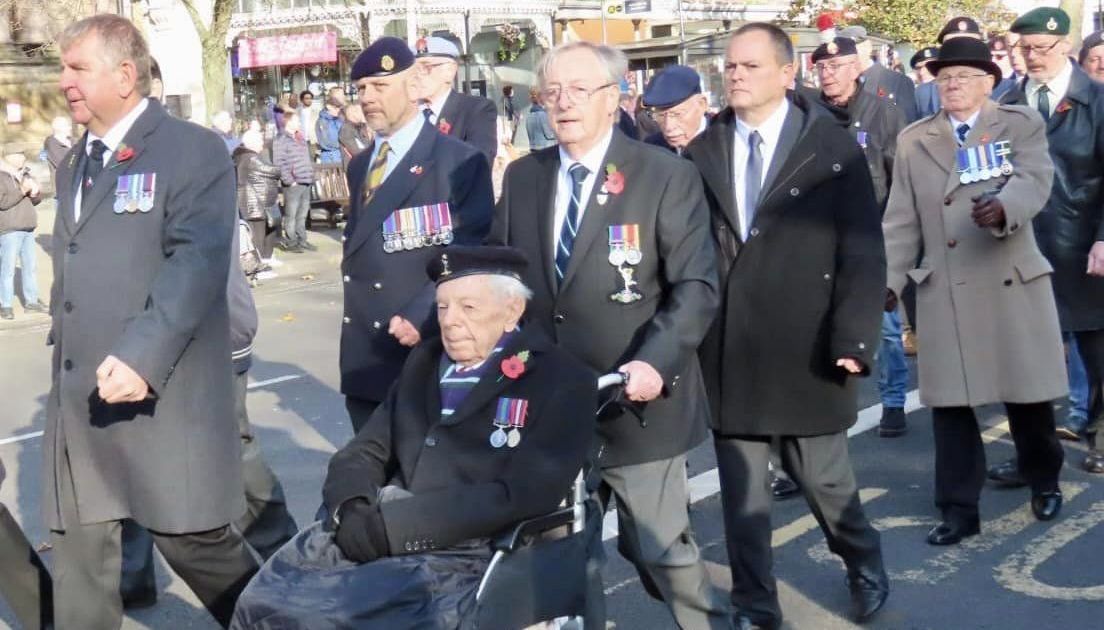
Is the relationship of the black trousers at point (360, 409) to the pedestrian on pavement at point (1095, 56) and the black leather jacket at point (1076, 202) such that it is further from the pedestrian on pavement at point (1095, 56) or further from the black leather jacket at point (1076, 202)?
the pedestrian on pavement at point (1095, 56)

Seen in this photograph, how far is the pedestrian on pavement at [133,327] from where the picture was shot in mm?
4410

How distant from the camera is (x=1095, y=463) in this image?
7.19 m

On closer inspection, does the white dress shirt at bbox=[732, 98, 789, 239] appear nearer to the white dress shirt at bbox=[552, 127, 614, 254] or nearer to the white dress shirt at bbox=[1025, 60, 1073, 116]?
the white dress shirt at bbox=[552, 127, 614, 254]

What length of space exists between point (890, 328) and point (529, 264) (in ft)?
13.7

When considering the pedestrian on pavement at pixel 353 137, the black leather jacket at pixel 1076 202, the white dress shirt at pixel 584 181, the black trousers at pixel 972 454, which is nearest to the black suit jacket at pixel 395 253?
the white dress shirt at pixel 584 181

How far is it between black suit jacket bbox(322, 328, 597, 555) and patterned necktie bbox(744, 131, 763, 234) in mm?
1199

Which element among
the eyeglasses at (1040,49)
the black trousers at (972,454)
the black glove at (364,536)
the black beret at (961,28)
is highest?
the black beret at (961,28)

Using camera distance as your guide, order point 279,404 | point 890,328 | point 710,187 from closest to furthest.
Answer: point 710,187 → point 890,328 → point 279,404

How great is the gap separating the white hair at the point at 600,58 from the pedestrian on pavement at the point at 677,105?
2917 mm

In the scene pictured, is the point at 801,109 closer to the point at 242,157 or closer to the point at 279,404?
the point at 279,404

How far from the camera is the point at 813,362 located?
5137 millimetres

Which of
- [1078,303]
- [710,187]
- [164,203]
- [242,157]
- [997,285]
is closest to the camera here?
[164,203]

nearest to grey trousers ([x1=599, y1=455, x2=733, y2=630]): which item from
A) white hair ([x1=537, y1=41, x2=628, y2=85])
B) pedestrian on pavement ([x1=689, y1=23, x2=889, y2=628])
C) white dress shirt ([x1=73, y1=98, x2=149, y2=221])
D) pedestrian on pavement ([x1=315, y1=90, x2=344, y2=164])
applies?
pedestrian on pavement ([x1=689, y1=23, x2=889, y2=628])

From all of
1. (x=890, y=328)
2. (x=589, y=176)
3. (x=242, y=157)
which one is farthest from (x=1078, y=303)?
(x=242, y=157)
